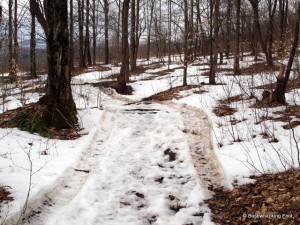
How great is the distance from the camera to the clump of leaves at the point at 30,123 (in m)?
6.98

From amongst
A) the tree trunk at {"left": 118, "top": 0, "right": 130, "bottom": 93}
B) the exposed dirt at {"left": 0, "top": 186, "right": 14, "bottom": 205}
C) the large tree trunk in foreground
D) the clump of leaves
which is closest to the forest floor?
the exposed dirt at {"left": 0, "top": 186, "right": 14, "bottom": 205}

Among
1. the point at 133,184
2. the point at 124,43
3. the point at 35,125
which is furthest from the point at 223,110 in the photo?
the point at 124,43

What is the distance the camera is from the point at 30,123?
7098mm

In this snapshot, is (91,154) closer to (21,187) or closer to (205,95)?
(21,187)

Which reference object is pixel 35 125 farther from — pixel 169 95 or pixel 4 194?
pixel 169 95

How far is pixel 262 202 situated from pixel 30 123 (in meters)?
5.12

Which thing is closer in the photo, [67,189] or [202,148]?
[67,189]

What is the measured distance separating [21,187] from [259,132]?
450cm

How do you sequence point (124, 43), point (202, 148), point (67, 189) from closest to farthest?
point (67, 189), point (202, 148), point (124, 43)

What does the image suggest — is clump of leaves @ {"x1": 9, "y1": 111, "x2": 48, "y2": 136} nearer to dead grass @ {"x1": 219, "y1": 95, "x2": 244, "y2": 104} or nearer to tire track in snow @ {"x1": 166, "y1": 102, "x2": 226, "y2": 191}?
tire track in snow @ {"x1": 166, "y1": 102, "x2": 226, "y2": 191}

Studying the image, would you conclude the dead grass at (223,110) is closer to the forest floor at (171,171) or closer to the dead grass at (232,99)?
the forest floor at (171,171)

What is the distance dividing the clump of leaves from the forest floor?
345 millimetres

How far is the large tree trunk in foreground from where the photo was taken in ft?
23.5

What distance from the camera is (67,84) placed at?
762 cm
